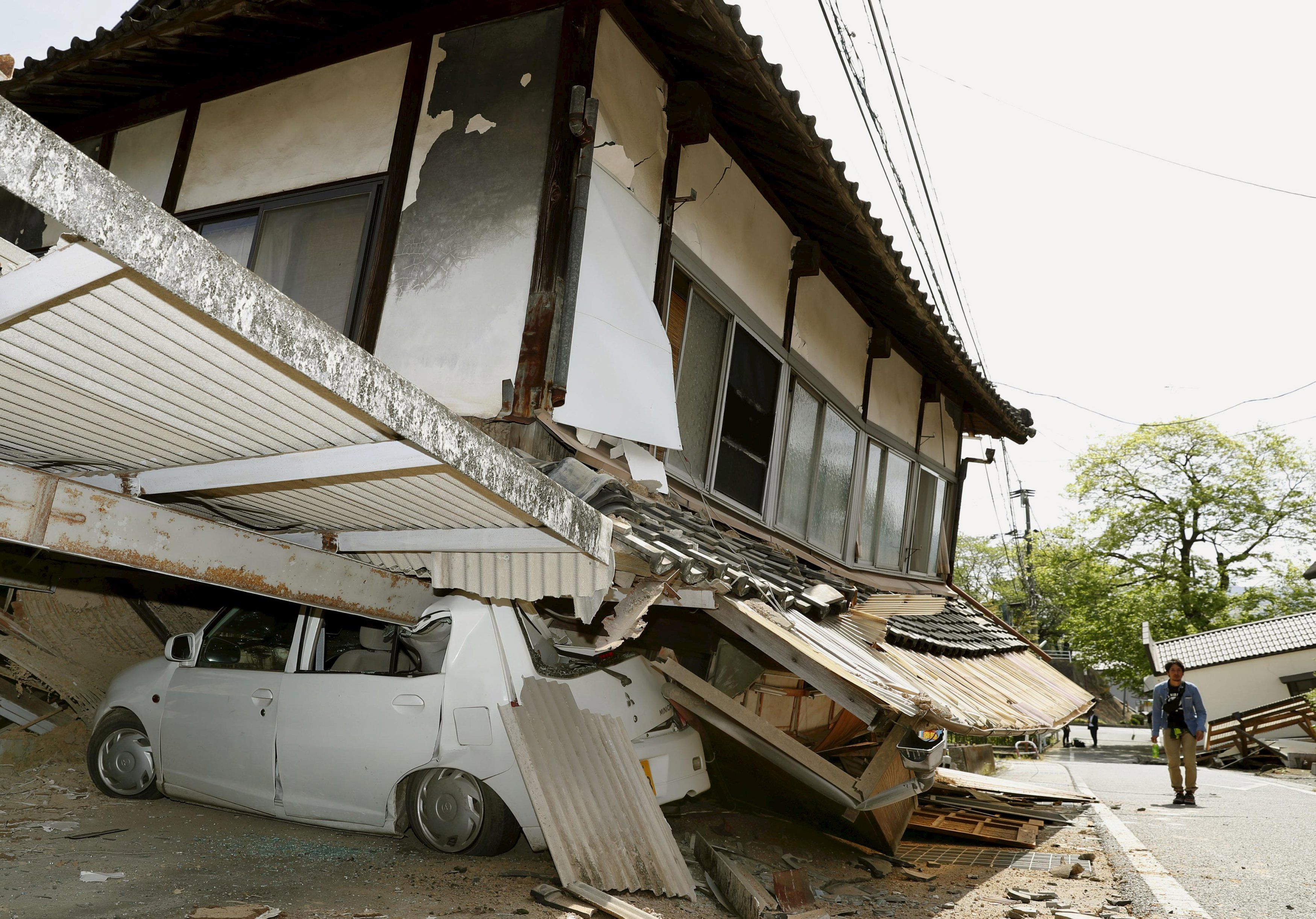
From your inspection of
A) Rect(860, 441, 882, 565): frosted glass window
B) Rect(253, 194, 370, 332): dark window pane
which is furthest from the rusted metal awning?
Rect(860, 441, 882, 565): frosted glass window

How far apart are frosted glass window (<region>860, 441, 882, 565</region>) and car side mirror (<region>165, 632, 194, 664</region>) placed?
6.89m

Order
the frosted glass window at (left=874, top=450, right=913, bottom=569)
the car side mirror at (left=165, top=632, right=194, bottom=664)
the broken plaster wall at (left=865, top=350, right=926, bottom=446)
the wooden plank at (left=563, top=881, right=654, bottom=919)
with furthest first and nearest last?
the frosted glass window at (left=874, top=450, right=913, bottom=569)
the broken plaster wall at (left=865, top=350, right=926, bottom=446)
the car side mirror at (left=165, top=632, right=194, bottom=664)
the wooden plank at (left=563, top=881, right=654, bottom=919)

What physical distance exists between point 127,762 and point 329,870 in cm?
245

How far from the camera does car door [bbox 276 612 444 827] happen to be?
18.0 ft

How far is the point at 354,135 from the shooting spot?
256 inches

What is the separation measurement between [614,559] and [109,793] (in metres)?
5.01

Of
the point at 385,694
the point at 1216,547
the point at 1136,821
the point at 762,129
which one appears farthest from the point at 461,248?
the point at 1216,547

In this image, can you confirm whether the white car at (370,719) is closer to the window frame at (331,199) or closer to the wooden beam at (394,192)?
the wooden beam at (394,192)

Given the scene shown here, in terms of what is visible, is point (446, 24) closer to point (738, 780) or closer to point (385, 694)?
point (385, 694)

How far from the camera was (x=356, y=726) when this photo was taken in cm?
563

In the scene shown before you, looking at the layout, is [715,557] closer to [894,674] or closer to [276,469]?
[894,674]

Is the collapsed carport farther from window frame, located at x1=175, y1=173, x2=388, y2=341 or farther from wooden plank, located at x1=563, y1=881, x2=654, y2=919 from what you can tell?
window frame, located at x1=175, y1=173, x2=388, y2=341

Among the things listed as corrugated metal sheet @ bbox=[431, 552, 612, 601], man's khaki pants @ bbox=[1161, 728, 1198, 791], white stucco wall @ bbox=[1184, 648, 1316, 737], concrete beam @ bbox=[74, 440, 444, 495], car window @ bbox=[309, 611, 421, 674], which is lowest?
man's khaki pants @ bbox=[1161, 728, 1198, 791]

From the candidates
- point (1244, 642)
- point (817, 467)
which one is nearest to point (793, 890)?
point (817, 467)
